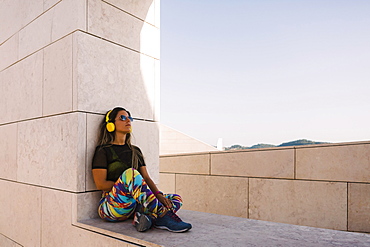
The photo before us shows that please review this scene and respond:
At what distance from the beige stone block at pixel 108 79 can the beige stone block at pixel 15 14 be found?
3.64 ft

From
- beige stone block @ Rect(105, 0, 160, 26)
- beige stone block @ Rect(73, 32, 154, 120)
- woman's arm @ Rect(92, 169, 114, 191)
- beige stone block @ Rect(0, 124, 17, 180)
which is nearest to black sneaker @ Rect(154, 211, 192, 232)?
woman's arm @ Rect(92, 169, 114, 191)

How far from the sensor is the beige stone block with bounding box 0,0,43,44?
4226mm

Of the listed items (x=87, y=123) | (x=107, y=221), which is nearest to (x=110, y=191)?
(x=107, y=221)

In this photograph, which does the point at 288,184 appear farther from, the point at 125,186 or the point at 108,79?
the point at 108,79

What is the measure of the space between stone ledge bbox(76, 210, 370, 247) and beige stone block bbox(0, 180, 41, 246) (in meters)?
1.06

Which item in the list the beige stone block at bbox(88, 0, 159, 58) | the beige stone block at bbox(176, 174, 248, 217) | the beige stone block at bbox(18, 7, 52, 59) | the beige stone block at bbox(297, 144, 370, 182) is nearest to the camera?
the beige stone block at bbox(88, 0, 159, 58)

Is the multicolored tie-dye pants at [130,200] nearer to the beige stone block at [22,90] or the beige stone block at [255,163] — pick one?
the beige stone block at [22,90]

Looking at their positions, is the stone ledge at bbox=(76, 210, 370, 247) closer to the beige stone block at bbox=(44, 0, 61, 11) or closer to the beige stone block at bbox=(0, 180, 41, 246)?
the beige stone block at bbox=(0, 180, 41, 246)

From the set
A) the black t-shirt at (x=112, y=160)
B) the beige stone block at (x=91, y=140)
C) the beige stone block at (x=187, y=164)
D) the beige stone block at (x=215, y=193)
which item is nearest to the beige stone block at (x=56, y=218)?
the beige stone block at (x=91, y=140)

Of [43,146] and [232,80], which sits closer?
[43,146]

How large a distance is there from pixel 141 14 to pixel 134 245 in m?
2.82

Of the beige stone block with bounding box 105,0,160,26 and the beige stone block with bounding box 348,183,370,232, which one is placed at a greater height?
the beige stone block with bounding box 105,0,160,26

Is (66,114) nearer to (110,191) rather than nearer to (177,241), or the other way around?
(110,191)

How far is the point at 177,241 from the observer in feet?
8.44
